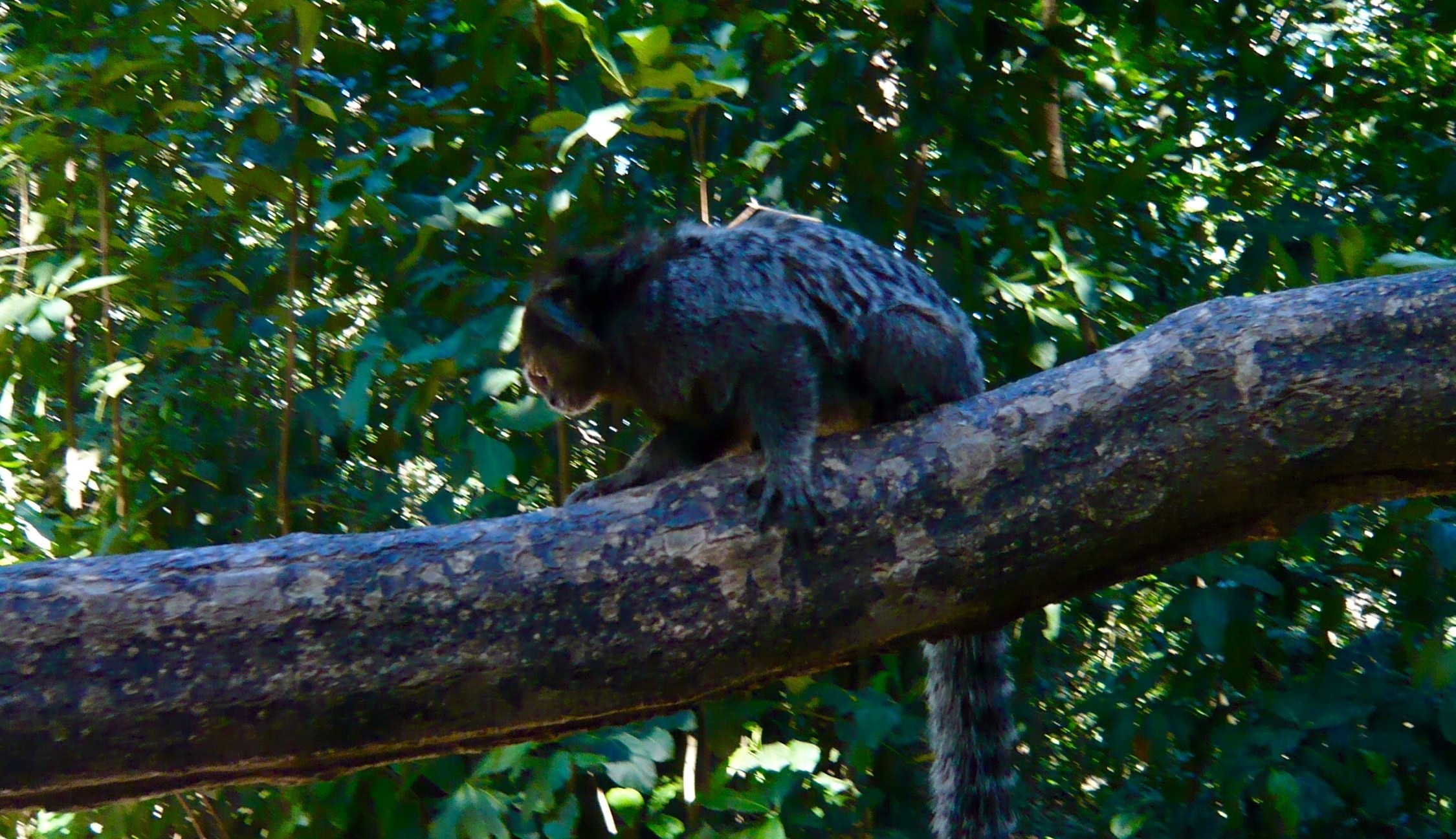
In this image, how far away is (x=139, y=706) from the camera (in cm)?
204

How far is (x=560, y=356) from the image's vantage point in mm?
3184

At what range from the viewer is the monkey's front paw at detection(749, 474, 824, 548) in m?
2.37

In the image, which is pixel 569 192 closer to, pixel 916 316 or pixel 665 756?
pixel 916 316

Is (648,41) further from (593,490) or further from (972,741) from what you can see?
(972,741)

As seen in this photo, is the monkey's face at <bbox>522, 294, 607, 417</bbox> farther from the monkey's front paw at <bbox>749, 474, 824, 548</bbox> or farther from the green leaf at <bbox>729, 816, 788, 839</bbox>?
the green leaf at <bbox>729, 816, 788, 839</bbox>

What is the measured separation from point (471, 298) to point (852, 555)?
5.17 feet

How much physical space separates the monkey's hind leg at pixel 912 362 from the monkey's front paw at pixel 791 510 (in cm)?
50

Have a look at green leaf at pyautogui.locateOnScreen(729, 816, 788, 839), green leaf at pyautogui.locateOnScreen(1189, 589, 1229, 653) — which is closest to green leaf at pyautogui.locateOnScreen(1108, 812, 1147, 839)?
green leaf at pyautogui.locateOnScreen(1189, 589, 1229, 653)

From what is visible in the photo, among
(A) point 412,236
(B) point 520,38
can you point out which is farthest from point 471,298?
(B) point 520,38

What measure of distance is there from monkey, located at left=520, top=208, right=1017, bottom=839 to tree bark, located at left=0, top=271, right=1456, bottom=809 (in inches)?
13.6

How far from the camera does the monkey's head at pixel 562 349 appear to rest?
3.10 m

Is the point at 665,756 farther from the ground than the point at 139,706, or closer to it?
closer to it

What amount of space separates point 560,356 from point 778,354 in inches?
27.0

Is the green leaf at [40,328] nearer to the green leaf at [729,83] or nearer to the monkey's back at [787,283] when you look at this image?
the monkey's back at [787,283]
